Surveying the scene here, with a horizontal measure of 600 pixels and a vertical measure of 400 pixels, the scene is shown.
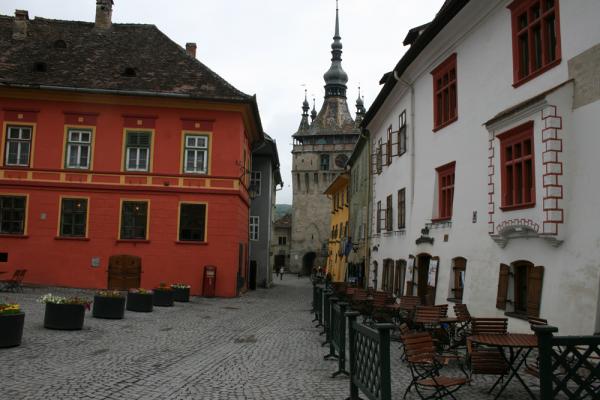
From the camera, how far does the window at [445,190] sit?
14805mm

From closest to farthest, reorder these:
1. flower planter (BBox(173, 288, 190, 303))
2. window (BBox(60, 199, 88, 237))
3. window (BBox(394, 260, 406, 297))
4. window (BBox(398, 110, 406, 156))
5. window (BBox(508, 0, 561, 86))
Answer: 1. window (BBox(508, 0, 561, 86))
2. window (BBox(394, 260, 406, 297))
3. window (BBox(398, 110, 406, 156))
4. flower planter (BBox(173, 288, 190, 303))
5. window (BBox(60, 199, 88, 237))

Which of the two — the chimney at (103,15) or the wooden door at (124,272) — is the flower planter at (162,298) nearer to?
the wooden door at (124,272)

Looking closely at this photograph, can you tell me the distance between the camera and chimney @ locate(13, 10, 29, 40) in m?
26.5

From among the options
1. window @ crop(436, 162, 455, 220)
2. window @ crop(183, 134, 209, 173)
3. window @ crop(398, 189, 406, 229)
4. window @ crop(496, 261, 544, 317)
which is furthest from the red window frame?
window @ crop(183, 134, 209, 173)

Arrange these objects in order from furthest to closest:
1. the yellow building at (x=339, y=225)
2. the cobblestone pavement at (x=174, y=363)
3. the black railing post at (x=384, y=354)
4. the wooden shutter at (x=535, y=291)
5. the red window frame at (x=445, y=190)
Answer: the yellow building at (x=339, y=225) → the red window frame at (x=445, y=190) → the wooden shutter at (x=535, y=291) → the cobblestone pavement at (x=174, y=363) → the black railing post at (x=384, y=354)

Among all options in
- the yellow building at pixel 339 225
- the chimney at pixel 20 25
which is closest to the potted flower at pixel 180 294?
the chimney at pixel 20 25

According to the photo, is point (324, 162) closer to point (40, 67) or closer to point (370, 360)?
point (40, 67)

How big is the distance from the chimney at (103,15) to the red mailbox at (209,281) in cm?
1448

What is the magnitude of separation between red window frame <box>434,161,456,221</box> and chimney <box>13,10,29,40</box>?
72.5ft

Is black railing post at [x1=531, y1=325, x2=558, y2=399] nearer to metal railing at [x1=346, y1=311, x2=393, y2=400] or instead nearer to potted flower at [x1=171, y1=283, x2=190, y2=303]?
metal railing at [x1=346, y1=311, x2=393, y2=400]

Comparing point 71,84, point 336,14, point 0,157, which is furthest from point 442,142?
point 336,14

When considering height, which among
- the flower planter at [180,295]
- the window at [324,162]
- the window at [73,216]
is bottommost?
the flower planter at [180,295]

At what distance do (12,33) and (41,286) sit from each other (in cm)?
1314

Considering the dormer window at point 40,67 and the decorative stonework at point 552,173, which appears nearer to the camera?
the decorative stonework at point 552,173
